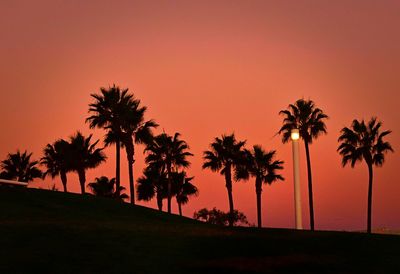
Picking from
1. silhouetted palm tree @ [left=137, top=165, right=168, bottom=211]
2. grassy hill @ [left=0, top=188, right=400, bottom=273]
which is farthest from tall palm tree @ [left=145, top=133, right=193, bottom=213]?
Result: grassy hill @ [left=0, top=188, right=400, bottom=273]

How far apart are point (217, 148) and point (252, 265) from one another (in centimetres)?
6630

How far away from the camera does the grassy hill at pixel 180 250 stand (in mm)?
20484

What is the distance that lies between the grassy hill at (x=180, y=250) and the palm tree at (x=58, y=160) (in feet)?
171

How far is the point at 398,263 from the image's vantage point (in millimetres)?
21625

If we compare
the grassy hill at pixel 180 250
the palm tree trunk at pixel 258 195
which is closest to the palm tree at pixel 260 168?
the palm tree trunk at pixel 258 195

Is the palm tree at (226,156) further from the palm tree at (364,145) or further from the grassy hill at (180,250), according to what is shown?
the grassy hill at (180,250)

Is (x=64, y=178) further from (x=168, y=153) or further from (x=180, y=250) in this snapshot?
(x=180, y=250)

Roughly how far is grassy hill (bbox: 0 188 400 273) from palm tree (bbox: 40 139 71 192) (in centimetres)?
5209

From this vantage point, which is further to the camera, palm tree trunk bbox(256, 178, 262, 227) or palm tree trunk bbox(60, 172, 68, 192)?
palm tree trunk bbox(60, 172, 68, 192)

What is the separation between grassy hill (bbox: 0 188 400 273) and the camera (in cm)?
2048

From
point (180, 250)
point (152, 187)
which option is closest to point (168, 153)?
point (152, 187)

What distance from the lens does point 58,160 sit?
293ft

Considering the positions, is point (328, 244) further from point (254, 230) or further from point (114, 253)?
point (114, 253)

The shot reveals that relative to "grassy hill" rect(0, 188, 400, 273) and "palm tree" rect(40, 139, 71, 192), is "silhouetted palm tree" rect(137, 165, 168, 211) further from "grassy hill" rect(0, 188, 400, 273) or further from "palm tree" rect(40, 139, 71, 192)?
"grassy hill" rect(0, 188, 400, 273)
